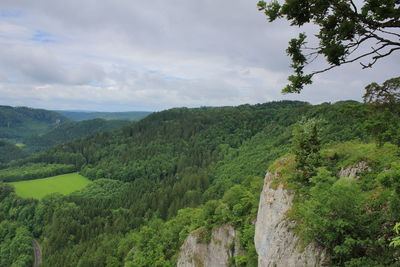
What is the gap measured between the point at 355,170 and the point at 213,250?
750 inches

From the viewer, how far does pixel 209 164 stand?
5049 inches

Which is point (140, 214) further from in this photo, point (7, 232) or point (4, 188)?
point (4, 188)

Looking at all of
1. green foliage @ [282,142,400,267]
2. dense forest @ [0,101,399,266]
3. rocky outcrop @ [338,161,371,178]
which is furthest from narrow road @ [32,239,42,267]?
rocky outcrop @ [338,161,371,178]

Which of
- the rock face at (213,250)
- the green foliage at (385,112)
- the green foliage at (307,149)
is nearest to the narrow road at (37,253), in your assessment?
the rock face at (213,250)

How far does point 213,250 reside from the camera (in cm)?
2838

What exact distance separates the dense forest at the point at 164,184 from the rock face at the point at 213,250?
1.04 metres

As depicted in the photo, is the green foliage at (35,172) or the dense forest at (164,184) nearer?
the dense forest at (164,184)

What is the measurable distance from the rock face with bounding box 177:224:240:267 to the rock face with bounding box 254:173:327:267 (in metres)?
7.13

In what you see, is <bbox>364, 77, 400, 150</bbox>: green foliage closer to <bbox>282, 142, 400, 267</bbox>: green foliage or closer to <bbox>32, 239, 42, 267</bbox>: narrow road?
<bbox>282, 142, 400, 267</bbox>: green foliage

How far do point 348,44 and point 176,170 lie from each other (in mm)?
130418

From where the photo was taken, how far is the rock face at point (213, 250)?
87.1 ft

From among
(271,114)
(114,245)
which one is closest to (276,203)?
(114,245)

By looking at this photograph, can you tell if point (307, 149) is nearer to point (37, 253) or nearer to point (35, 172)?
point (37, 253)

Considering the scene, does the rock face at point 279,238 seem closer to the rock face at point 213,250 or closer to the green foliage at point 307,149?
the green foliage at point 307,149
